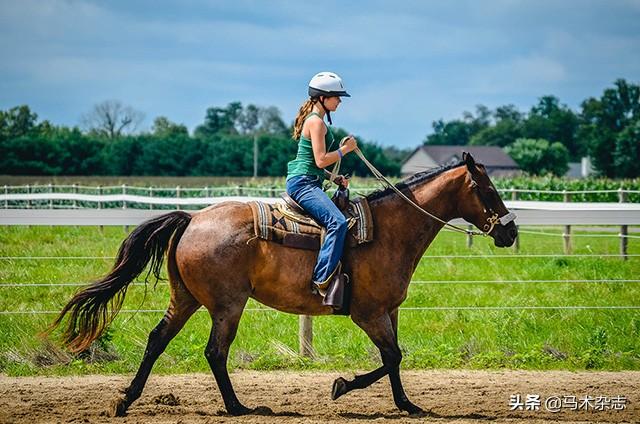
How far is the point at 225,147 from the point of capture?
68938mm

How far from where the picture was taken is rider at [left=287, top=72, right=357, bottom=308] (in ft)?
21.0

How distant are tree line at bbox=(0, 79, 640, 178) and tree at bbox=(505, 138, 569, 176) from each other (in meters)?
0.12

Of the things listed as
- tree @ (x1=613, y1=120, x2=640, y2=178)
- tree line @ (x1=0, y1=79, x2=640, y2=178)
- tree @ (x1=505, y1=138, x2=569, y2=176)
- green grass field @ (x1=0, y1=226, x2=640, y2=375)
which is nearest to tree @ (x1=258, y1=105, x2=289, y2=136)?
tree line @ (x1=0, y1=79, x2=640, y2=178)

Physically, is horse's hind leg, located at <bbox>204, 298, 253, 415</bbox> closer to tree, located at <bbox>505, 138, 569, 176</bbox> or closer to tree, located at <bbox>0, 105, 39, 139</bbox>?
tree, located at <bbox>0, 105, 39, 139</bbox>

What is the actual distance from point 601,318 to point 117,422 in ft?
20.5

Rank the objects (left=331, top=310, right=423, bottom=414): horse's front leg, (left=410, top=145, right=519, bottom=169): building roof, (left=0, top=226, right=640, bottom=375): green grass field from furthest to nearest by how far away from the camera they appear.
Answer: (left=410, top=145, right=519, bottom=169): building roof, (left=0, top=226, right=640, bottom=375): green grass field, (left=331, top=310, right=423, bottom=414): horse's front leg

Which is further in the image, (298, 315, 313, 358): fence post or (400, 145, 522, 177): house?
(400, 145, 522, 177): house

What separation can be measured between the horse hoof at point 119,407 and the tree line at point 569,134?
43.7 meters

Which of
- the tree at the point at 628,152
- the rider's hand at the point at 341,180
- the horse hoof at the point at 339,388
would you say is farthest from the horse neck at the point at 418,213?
the tree at the point at 628,152

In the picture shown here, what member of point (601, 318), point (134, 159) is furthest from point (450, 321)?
point (134, 159)

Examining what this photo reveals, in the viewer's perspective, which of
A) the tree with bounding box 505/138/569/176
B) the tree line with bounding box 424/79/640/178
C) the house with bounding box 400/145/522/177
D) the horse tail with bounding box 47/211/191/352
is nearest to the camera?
the horse tail with bounding box 47/211/191/352

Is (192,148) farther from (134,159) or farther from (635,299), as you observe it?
(635,299)

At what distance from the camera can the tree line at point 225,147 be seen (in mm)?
59406

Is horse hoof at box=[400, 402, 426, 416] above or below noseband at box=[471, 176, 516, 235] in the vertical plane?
below
